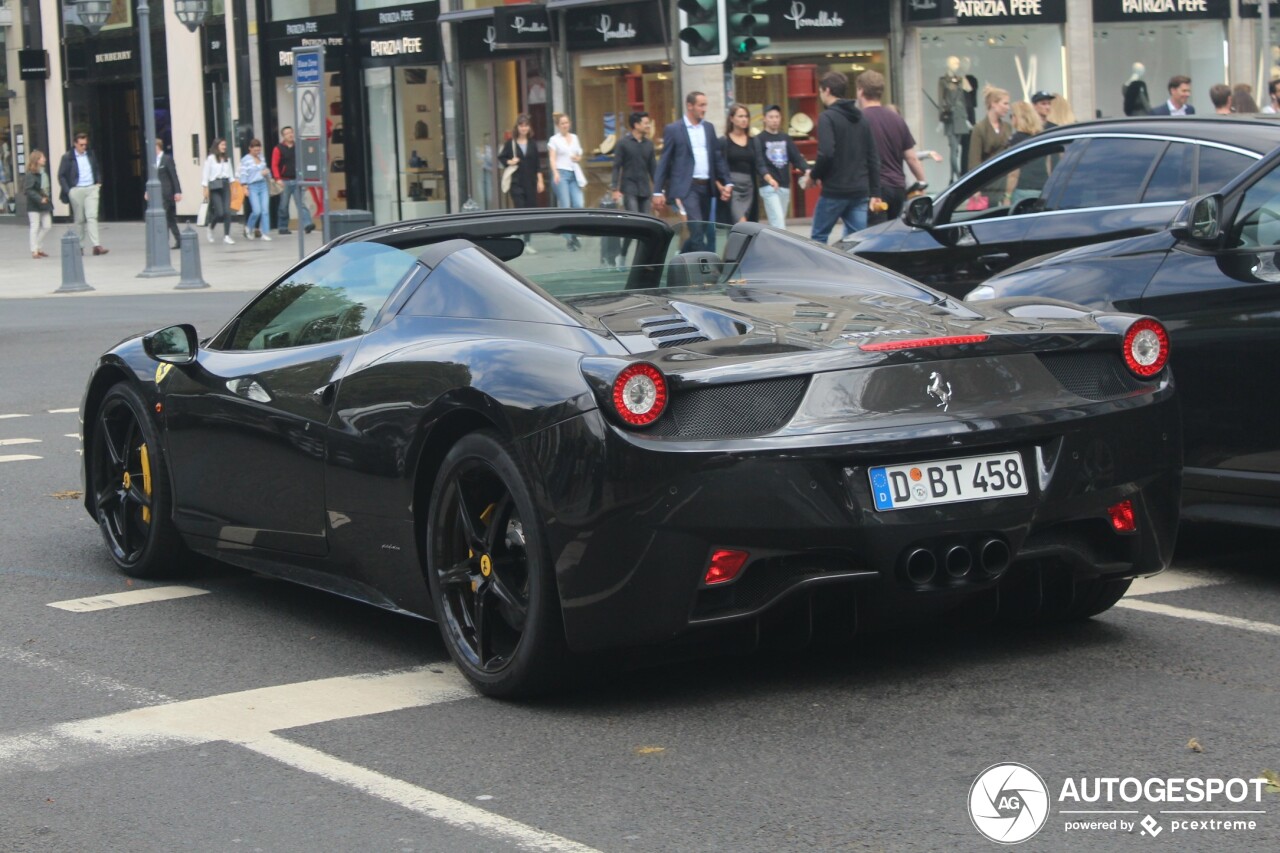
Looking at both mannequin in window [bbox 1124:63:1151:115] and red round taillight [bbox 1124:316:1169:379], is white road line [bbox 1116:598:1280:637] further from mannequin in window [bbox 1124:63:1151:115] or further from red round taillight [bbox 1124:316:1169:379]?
mannequin in window [bbox 1124:63:1151:115]

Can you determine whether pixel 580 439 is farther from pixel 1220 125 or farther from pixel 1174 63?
pixel 1174 63

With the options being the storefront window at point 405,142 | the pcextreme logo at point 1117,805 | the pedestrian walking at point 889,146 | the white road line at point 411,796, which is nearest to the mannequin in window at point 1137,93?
the storefront window at point 405,142

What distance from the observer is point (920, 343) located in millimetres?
4789

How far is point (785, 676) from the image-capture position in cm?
514

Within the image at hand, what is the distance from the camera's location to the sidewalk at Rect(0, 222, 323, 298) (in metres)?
24.5

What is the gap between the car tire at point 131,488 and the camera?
264 inches

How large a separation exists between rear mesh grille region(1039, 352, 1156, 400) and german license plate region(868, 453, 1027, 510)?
1.14 feet

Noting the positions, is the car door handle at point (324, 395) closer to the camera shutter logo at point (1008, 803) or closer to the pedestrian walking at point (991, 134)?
the camera shutter logo at point (1008, 803)

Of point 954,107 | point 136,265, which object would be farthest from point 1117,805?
point 954,107

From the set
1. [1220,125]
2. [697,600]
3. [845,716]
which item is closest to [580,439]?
[697,600]

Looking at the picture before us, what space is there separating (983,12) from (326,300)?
92.6 ft

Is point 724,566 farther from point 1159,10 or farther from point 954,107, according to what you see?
point 1159,10

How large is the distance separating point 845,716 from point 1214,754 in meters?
0.90

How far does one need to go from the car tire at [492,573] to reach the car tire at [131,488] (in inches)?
72.5
